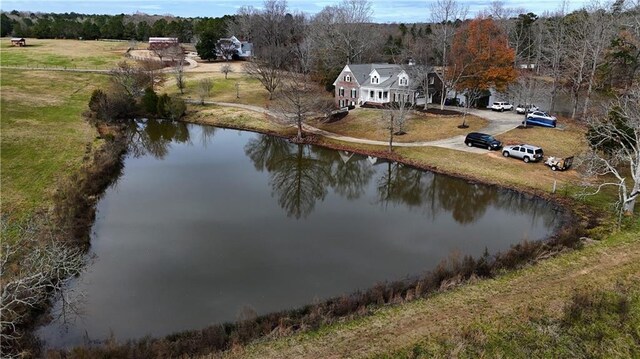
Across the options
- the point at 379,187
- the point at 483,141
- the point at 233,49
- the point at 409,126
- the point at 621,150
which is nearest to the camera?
the point at 621,150

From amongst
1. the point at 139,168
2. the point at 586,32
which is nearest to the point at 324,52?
the point at 586,32

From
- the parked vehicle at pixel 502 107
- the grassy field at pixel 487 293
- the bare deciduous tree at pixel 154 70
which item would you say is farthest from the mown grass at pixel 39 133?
the parked vehicle at pixel 502 107

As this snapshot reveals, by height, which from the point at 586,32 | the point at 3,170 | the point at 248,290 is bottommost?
the point at 248,290

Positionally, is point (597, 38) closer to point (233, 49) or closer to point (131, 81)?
point (131, 81)

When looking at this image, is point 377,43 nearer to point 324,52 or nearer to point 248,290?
point 324,52

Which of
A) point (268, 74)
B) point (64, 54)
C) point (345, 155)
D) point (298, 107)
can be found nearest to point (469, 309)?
point (345, 155)

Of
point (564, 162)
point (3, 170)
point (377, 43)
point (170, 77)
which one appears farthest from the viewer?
point (377, 43)
